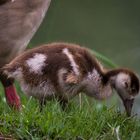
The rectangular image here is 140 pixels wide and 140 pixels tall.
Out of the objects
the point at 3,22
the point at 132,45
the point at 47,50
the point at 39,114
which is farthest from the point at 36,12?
the point at 132,45

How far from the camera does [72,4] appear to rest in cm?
1199

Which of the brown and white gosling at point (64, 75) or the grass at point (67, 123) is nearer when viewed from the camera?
the grass at point (67, 123)

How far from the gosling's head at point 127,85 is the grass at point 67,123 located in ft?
0.54

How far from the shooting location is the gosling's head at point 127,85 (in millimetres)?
5793

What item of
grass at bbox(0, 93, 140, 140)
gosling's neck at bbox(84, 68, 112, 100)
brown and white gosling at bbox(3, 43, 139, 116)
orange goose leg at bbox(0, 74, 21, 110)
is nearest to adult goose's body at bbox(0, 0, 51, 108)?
orange goose leg at bbox(0, 74, 21, 110)

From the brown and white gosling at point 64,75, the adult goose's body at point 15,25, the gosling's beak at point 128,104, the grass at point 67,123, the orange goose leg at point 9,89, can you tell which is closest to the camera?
the grass at point 67,123

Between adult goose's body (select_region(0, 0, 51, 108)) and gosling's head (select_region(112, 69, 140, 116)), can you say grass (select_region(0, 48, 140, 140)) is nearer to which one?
gosling's head (select_region(112, 69, 140, 116))

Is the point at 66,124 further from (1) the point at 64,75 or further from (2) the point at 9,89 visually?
(2) the point at 9,89

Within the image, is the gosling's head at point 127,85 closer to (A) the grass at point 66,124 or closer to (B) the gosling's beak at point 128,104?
(B) the gosling's beak at point 128,104

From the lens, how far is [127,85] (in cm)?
582

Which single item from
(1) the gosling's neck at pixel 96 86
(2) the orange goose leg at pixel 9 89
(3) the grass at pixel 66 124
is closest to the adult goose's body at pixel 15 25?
(2) the orange goose leg at pixel 9 89

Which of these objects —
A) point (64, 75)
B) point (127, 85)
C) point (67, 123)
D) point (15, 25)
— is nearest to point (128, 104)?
point (127, 85)

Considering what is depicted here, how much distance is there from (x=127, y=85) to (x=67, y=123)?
695mm

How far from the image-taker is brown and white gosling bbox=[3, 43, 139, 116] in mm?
5754
